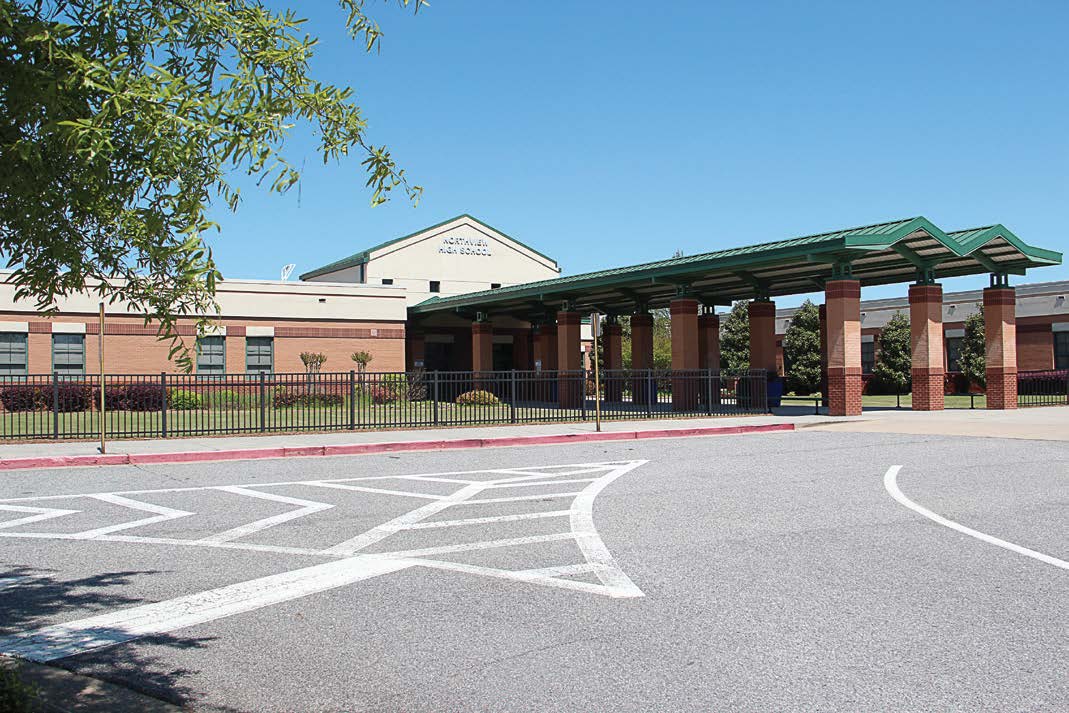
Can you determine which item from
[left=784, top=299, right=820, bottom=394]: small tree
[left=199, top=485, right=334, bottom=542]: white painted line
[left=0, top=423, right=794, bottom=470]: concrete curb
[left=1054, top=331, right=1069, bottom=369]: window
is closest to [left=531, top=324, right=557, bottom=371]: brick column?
[left=784, top=299, right=820, bottom=394]: small tree

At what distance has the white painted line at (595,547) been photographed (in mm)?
6613

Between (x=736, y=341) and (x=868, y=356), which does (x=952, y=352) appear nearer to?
(x=868, y=356)

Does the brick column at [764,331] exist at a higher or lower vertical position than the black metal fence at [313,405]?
higher

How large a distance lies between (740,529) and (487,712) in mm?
4916

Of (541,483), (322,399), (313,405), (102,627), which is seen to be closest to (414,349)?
(322,399)

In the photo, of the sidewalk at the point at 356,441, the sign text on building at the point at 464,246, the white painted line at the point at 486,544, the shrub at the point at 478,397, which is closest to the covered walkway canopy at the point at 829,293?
the sidewalk at the point at 356,441

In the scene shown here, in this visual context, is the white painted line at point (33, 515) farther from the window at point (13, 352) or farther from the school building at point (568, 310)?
the window at point (13, 352)

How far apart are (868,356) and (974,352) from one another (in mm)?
8820

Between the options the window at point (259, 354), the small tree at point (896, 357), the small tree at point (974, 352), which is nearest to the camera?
the window at point (259, 354)

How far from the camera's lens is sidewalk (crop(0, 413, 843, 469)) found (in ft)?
53.3

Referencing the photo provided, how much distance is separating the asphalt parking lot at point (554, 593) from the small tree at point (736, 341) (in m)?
39.1

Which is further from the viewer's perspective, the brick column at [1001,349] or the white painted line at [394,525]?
the brick column at [1001,349]

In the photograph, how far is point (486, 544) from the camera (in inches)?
317

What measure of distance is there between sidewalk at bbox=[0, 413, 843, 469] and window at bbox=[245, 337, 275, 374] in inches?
687
